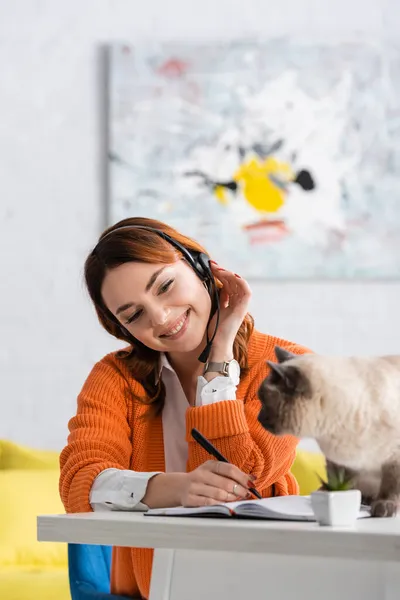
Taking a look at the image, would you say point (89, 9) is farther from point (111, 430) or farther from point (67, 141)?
point (111, 430)

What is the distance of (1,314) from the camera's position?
2879 millimetres

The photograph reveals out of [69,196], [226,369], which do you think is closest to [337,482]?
[226,369]

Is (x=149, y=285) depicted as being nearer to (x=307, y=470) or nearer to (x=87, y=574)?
(x=87, y=574)

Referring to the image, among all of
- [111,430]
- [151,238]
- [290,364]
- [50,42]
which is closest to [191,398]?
[111,430]

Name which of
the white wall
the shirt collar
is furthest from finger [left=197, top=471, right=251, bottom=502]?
the white wall

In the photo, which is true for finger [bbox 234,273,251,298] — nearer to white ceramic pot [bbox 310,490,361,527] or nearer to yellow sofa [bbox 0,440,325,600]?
white ceramic pot [bbox 310,490,361,527]

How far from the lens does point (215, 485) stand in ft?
3.42

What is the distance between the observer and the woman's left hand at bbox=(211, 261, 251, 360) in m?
1.37

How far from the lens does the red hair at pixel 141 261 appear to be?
1.37 m

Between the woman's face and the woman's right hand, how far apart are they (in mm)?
337

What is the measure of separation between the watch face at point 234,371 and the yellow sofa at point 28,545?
0.90 metres

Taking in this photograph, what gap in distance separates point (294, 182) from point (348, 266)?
0.33 m

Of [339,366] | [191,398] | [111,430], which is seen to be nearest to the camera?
[339,366]

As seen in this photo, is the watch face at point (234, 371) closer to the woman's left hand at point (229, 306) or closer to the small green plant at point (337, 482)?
the woman's left hand at point (229, 306)
